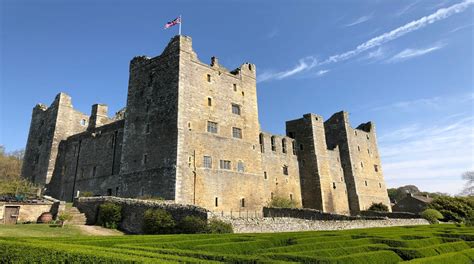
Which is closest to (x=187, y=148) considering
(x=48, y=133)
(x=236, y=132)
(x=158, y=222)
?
(x=236, y=132)

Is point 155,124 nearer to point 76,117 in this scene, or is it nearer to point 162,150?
point 162,150

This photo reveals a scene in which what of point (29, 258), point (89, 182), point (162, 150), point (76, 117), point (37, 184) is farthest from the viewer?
point (76, 117)

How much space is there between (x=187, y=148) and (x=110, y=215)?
9241 millimetres

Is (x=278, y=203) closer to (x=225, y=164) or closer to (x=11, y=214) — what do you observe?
(x=225, y=164)

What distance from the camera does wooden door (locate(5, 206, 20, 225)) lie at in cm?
2545

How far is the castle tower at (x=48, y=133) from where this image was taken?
46.9 m

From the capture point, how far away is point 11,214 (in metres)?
25.7

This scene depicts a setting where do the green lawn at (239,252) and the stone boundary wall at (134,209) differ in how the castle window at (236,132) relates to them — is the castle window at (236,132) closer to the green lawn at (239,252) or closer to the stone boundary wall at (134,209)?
the stone boundary wall at (134,209)

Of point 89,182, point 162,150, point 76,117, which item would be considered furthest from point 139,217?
point 76,117

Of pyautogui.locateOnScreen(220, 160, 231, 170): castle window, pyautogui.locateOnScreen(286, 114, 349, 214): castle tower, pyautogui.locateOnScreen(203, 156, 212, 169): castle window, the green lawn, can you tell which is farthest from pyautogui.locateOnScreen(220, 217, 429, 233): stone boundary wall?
pyautogui.locateOnScreen(286, 114, 349, 214): castle tower

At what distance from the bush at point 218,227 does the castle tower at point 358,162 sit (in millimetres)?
38444

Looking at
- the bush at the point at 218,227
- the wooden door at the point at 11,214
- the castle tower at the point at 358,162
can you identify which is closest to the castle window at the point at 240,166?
the bush at the point at 218,227

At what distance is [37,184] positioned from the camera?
Result: 1827 inches

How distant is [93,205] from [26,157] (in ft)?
104
